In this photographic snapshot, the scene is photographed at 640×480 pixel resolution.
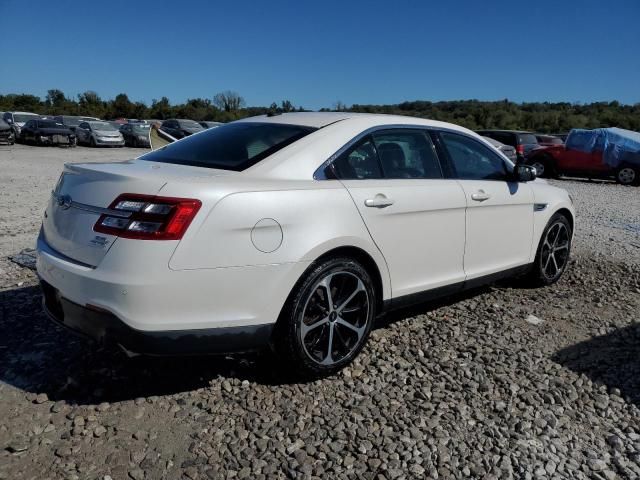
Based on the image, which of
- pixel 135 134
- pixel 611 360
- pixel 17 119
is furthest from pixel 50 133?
pixel 611 360

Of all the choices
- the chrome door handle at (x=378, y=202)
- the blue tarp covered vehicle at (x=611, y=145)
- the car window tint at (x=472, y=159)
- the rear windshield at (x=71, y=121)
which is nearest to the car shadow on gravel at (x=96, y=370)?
the chrome door handle at (x=378, y=202)

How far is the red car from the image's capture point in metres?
17.0

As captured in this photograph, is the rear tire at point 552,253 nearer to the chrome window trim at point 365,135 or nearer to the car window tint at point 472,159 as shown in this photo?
the car window tint at point 472,159

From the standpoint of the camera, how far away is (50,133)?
27234mm

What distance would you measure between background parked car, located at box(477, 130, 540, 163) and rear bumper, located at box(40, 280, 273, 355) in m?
17.4

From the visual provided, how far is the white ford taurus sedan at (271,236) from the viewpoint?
2.64 m

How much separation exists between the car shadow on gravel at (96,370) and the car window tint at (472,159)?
204cm

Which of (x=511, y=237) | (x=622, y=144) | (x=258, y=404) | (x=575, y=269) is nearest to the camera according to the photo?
(x=258, y=404)

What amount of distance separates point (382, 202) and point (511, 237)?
1687 mm

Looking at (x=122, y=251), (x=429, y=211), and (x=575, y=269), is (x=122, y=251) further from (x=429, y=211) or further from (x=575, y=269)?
(x=575, y=269)

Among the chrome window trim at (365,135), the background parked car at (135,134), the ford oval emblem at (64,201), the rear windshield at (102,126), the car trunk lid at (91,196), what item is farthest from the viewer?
the background parked car at (135,134)

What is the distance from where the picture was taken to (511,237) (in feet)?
15.0

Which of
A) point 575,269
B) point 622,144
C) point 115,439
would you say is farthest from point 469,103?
point 115,439

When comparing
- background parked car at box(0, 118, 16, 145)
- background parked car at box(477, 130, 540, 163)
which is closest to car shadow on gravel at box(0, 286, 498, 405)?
background parked car at box(477, 130, 540, 163)
